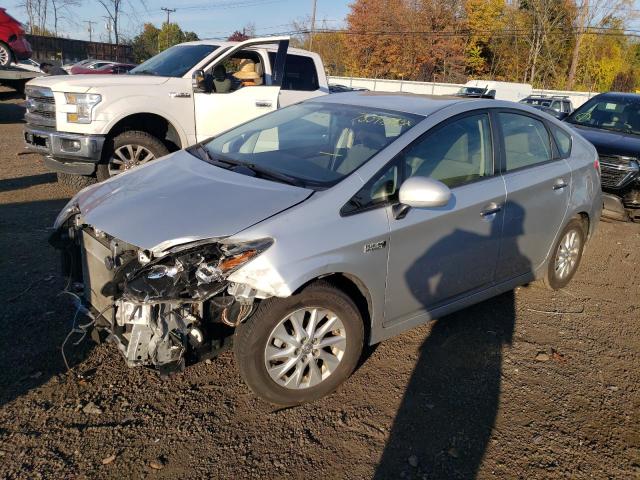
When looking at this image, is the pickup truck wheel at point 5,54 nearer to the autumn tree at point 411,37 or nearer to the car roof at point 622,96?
the car roof at point 622,96

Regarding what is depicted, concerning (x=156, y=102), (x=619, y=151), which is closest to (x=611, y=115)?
(x=619, y=151)

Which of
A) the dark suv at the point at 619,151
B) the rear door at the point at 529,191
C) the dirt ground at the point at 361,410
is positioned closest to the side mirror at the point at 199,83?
the dirt ground at the point at 361,410

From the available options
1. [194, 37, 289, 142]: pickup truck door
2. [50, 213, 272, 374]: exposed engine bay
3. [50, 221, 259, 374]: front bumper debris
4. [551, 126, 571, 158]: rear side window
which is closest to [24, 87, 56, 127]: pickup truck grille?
[194, 37, 289, 142]: pickup truck door

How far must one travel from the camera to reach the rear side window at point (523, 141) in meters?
4.11

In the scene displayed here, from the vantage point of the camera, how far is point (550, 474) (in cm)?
279

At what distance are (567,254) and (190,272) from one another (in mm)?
3636

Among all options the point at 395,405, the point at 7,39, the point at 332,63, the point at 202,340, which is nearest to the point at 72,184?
the point at 202,340

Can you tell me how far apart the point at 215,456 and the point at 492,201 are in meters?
2.44

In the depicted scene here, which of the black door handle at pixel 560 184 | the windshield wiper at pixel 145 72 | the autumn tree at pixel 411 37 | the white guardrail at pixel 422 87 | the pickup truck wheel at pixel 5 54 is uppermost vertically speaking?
the autumn tree at pixel 411 37

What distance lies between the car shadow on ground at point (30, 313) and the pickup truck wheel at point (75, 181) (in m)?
1.70

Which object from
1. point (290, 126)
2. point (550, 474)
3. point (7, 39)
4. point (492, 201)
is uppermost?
point (7, 39)

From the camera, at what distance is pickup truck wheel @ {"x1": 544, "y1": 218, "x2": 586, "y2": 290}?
4805mm

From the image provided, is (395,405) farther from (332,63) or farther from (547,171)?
(332,63)

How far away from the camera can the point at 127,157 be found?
22.0 ft
